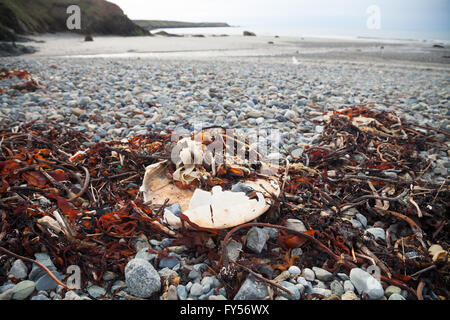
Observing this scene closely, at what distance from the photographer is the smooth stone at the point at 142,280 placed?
4.37ft

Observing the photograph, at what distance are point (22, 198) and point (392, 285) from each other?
2426mm

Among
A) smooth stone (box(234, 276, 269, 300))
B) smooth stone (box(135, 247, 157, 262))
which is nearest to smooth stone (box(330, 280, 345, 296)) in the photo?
smooth stone (box(234, 276, 269, 300))

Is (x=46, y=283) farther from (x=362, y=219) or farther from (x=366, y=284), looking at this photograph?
(x=362, y=219)

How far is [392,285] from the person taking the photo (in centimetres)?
143

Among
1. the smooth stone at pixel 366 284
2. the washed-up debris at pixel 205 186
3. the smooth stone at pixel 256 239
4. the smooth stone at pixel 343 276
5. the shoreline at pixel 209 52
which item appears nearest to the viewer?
the smooth stone at pixel 366 284

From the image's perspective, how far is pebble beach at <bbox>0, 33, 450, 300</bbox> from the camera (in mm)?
1375

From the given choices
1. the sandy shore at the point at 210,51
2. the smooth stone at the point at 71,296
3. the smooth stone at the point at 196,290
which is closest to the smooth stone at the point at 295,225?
the smooth stone at the point at 196,290

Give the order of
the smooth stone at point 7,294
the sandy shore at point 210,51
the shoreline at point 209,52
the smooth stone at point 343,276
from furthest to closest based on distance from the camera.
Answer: the sandy shore at point 210,51, the shoreline at point 209,52, the smooth stone at point 343,276, the smooth stone at point 7,294

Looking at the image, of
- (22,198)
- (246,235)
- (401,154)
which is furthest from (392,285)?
(22,198)

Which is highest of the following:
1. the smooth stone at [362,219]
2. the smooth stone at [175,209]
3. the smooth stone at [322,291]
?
the smooth stone at [175,209]

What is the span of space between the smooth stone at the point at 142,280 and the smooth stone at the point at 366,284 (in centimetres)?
105

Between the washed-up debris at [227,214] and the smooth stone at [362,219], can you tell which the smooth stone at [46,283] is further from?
the smooth stone at [362,219]

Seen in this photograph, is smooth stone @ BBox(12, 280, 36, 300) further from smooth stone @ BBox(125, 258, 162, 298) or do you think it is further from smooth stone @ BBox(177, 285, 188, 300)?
smooth stone @ BBox(177, 285, 188, 300)
